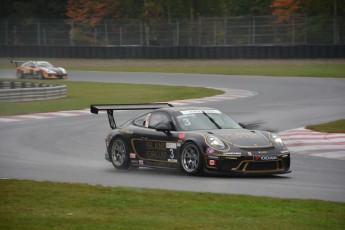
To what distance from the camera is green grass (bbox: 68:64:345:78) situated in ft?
133

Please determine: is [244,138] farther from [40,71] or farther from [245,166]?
[40,71]

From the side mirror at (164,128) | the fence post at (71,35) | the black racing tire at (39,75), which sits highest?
the fence post at (71,35)

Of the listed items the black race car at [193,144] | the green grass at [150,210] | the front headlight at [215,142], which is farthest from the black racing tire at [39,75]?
the green grass at [150,210]

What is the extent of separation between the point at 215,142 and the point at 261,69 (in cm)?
3225

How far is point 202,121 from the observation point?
13703 millimetres

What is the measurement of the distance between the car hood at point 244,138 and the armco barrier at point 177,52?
3309cm

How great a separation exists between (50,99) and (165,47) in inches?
848

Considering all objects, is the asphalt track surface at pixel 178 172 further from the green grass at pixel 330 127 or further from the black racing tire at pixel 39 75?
the black racing tire at pixel 39 75

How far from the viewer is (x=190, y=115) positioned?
13.8 metres

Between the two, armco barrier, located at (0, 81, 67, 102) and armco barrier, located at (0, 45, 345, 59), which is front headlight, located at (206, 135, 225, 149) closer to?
armco barrier, located at (0, 81, 67, 102)

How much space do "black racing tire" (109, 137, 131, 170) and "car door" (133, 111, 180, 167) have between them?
0.27 meters

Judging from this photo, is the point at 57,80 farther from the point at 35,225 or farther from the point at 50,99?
the point at 35,225

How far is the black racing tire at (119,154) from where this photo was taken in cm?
1419

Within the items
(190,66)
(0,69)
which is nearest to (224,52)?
(190,66)
